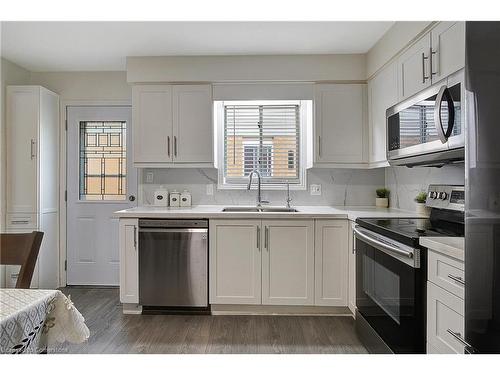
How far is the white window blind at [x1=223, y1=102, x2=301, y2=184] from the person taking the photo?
3.51m

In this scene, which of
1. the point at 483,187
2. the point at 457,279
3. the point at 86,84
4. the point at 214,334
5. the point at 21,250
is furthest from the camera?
the point at 86,84

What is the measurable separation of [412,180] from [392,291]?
4.60 feet

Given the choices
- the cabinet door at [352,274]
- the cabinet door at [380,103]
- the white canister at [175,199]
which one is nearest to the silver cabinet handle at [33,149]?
the white canister at [175,199]

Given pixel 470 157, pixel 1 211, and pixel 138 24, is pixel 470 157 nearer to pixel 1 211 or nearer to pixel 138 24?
pixel 138 24

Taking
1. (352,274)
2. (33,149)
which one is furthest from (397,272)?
(33,149)

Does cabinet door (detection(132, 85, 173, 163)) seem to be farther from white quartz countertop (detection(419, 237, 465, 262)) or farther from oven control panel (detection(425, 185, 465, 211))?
white quartz countertop (detection(419, 237, 465, 262))

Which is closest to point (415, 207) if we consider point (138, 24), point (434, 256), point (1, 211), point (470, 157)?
point (434, 256)

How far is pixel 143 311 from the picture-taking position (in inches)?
Answer: 113

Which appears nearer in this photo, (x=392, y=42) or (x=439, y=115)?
(x=439, y=115)

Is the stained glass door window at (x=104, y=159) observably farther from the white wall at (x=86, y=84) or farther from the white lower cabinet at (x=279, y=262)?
the white lower cabinet at (x=279, y=262)

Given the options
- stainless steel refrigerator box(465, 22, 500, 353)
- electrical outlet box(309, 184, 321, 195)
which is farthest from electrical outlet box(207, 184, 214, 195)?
stainless steel refrigerator box(465, 22, 500, 353)

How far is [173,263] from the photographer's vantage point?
9.15 feet

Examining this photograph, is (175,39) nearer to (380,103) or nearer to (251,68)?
(251,68)

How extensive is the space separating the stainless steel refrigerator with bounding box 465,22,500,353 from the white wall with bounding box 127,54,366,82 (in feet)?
8.16
